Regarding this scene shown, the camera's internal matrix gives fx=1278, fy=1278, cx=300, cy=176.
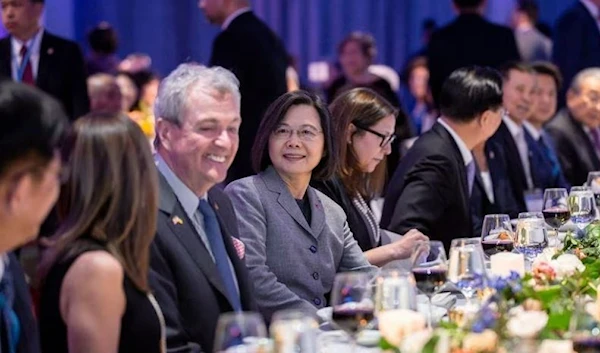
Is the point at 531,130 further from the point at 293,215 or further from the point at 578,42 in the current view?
the point at 293,215

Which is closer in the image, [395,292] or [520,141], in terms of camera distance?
[395,292]

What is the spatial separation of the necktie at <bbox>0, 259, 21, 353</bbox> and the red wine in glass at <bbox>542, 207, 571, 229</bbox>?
2330 mm

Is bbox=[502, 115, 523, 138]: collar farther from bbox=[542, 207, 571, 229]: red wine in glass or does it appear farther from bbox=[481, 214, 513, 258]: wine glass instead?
bbox=[481, 214, 513, 258]: wine glass

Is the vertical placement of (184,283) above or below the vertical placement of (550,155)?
below

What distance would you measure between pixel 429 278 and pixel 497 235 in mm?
905

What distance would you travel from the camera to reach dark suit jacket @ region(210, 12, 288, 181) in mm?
6453

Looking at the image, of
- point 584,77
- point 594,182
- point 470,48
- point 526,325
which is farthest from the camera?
point 470,48

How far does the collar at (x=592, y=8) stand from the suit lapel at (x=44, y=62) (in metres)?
3.76

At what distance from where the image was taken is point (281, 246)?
3.61 meters

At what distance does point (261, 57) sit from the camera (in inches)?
257

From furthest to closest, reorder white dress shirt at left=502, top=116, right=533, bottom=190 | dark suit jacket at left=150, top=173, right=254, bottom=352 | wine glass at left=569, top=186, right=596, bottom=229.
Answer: white dress shirt at left=502, top=116, right=533, bottom=190
wine glass at left=569, top=186, right=596, bottom=229
dark suit jacket at left=150, top=173, right=254, bottom=352

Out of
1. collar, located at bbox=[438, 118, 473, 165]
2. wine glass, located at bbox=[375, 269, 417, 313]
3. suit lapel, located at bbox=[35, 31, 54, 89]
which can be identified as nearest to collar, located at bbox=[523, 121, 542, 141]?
collar, located at bbox=[438, 118, 473, 165]

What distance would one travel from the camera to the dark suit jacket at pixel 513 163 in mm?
5762

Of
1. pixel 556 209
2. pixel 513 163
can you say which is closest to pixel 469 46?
pixel 513 163
